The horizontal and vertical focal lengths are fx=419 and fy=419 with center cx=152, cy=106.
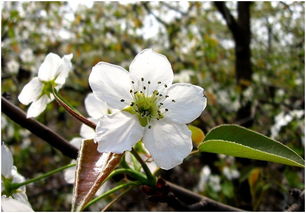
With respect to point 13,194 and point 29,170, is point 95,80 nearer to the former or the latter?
point 13,194

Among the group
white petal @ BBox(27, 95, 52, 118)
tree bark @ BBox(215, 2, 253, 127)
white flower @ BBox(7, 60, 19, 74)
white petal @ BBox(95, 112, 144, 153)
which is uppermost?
white petal @ BBox(95, 112, 144, 153)

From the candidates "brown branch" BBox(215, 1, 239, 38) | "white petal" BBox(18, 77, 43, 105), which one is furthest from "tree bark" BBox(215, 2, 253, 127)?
"white petal" BBox(18, 77, 43, 105)

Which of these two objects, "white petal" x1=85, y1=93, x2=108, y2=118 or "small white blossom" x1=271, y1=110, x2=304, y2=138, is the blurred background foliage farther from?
"white petal" x1=85, y1=93, x2=108, y2=118

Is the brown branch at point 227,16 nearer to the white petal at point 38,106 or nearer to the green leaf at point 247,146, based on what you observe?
the white petal at point 38,106

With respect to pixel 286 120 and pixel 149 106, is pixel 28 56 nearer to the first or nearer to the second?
pixel 286 120

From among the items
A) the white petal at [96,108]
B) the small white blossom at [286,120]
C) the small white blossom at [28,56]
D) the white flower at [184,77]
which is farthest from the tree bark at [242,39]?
the small white blossom at [28,56]

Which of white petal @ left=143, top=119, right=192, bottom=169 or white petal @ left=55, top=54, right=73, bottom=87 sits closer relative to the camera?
A: white petal @ left=143, top=119, right=192, bottom=169

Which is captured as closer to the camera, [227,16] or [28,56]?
[227,16]

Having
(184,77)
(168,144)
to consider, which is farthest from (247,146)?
(184,77)
